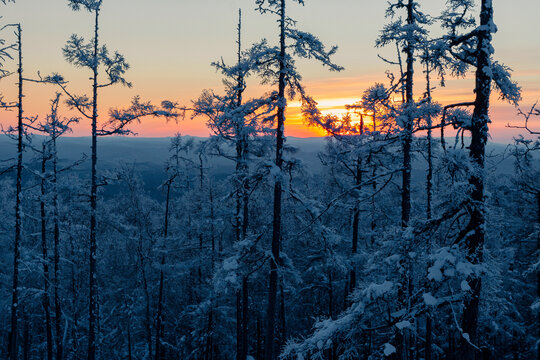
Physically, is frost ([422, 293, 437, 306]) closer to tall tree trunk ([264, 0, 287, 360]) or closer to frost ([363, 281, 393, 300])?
frost ([363, 281, 393, 300])

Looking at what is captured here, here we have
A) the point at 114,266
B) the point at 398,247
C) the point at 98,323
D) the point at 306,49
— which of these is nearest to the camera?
the point at 398,247

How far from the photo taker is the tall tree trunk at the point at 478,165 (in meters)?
6.70

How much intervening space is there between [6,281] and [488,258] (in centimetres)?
2844

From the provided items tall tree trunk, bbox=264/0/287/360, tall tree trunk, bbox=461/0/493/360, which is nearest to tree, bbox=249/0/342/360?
tall tree trunk, bbox=264/0/287/360

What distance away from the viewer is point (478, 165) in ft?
21.8

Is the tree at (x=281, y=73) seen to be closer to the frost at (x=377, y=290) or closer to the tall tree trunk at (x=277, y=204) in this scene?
the tall tree trunk at (x=277, y=204)

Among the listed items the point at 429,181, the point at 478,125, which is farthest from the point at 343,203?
the point at 478,125

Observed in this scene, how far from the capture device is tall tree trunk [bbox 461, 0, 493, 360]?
6699 millimetres

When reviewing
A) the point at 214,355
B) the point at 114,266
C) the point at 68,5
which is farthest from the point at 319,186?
the point at 68,5

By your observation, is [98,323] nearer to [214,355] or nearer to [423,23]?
[214,355]

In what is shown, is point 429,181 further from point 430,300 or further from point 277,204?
point 430,300

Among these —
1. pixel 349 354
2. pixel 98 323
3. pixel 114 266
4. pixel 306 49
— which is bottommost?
pixel 98 323

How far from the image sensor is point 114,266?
34.7 m

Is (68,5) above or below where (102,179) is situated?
above
